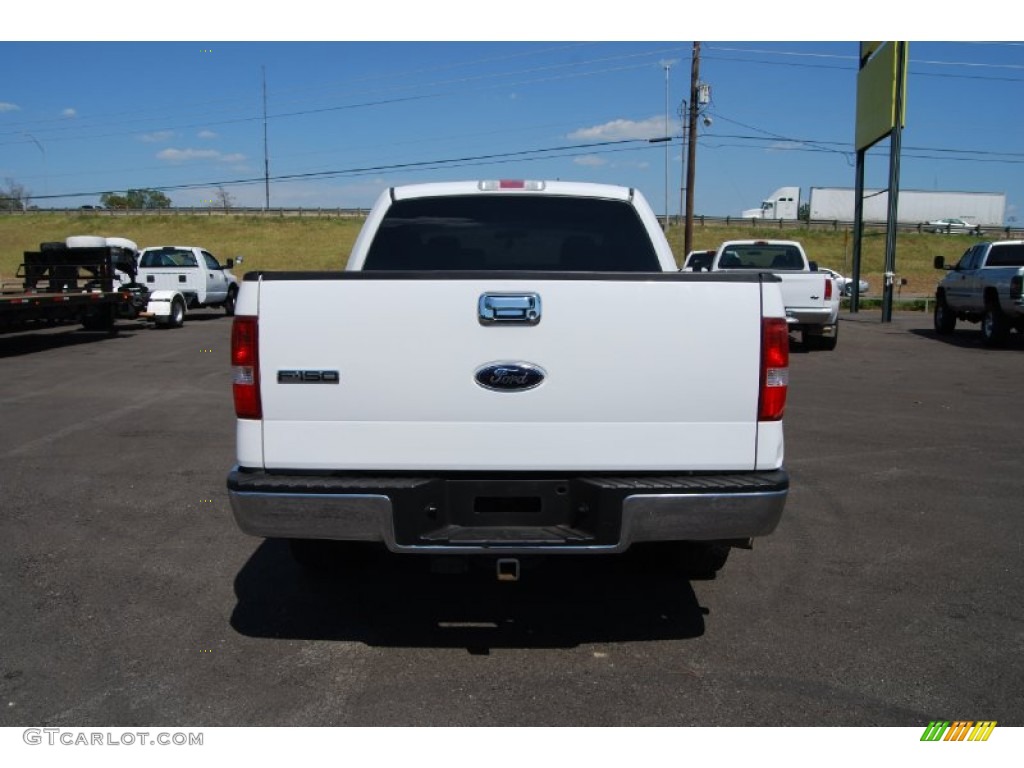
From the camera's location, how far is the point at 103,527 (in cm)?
556

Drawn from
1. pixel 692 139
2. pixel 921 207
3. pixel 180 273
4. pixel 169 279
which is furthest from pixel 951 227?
pixel 169 279

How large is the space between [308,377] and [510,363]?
0.77m

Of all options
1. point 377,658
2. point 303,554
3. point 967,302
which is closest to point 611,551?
point 377,658

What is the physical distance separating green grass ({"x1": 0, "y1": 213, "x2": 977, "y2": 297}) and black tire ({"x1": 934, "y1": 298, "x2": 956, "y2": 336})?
36871mm

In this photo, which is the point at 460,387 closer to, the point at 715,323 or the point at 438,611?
the point at 715,323

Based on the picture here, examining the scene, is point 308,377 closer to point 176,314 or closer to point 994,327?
point 994,327

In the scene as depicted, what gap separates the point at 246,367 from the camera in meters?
3.45

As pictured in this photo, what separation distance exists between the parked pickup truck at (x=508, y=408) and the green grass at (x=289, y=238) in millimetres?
53910

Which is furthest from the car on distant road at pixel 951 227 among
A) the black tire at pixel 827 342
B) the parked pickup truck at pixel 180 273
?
the parked pickup truck at pixel 180 273

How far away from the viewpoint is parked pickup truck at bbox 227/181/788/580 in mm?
3395

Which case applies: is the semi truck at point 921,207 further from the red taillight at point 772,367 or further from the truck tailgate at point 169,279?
the red taillight at point 772,367

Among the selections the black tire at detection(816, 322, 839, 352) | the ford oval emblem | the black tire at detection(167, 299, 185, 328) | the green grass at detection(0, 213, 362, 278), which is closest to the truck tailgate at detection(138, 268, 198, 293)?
the black tire at detection(167, 299, 185, 328)

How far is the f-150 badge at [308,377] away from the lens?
3.42m

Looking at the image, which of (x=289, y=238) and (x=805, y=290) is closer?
(x=805, y=290)
